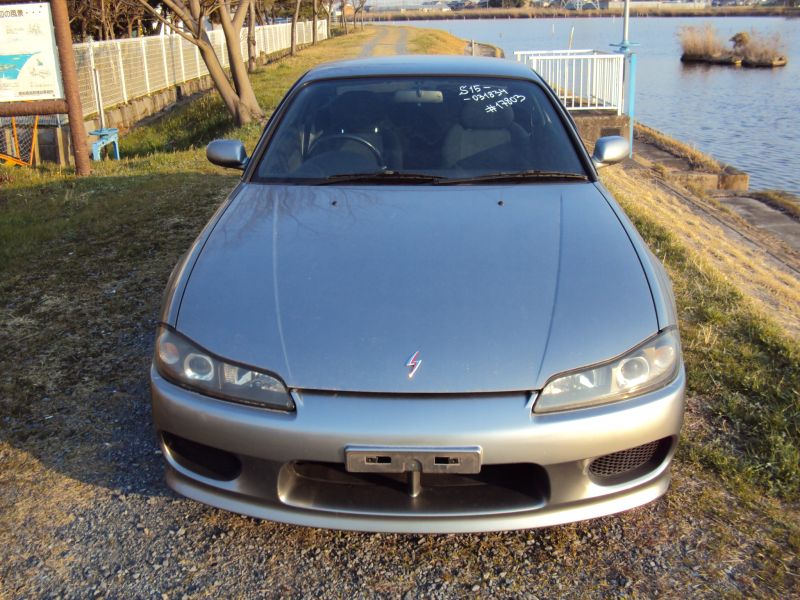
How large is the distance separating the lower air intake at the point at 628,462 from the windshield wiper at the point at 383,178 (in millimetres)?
1515

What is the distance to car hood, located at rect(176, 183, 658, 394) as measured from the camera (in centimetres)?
220

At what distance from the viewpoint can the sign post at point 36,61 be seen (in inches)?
312

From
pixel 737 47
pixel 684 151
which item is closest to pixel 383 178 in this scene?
pixel 684 151

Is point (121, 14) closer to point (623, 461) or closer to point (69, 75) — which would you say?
point (69, 75)

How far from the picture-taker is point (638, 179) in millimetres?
10383

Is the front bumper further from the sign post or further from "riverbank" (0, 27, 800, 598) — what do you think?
the sign post

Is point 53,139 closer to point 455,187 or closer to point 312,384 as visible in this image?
point 455,187

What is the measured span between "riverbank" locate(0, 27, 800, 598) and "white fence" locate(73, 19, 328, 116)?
1025 cm

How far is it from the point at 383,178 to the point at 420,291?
3.27 feet

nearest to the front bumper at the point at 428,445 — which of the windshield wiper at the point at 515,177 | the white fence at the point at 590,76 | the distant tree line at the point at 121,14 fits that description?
the windshield wiper at the point at 515,177

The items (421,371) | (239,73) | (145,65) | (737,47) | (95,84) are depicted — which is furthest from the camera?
(737,47)

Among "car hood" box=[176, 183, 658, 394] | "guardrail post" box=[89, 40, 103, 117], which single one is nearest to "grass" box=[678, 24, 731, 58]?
"guardrail post" box=[89, 40, 103, 117]

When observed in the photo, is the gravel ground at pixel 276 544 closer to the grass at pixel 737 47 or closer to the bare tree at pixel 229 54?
the bare tree at pixel 229 54

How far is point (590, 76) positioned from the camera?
11945 millimetres
